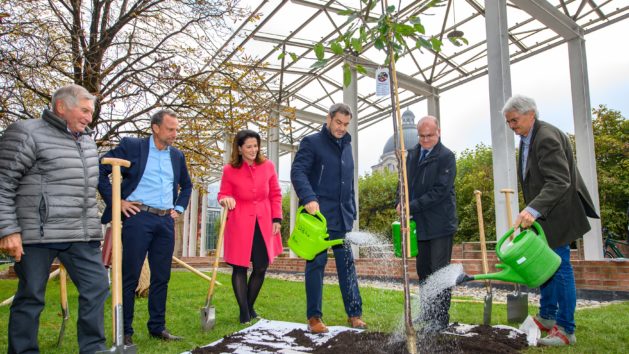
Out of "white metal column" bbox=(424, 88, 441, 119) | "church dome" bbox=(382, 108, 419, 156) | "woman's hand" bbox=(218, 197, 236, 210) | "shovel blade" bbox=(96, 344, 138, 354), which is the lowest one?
"shovel blade" bbox=(96, 344, 138, 354)

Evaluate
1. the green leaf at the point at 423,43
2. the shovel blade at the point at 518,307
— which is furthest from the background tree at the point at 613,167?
the green leaf at the point at 423,43

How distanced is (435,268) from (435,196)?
1.64 feet

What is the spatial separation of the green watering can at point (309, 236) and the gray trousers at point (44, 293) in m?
1.13

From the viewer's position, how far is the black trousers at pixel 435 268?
317 cm

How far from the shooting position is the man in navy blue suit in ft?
9.78

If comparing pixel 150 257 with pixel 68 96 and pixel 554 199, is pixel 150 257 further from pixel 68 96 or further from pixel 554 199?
pixel 554 199

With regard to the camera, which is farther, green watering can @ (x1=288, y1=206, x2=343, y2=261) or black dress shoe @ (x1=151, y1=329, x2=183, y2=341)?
black dress shoe @ (x1=151, y1=329, x2=183, y2=341)

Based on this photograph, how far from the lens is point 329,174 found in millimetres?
3414

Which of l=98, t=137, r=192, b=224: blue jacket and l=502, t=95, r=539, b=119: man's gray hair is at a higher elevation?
l=502, t=95, r=539, b=119: man's gray hair

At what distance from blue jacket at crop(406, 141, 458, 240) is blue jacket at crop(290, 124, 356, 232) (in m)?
0.48

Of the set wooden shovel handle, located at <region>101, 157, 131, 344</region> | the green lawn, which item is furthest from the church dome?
wooden shovel handle, located at <region>101, 157, 131, 344</region>

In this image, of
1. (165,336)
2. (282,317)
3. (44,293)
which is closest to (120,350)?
(44,293)

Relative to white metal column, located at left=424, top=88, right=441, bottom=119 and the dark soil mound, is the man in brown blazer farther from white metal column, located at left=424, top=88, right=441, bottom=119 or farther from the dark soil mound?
white metal column, located at left=424, top=88, right=441, bottom=119

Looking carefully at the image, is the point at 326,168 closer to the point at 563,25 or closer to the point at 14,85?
the point at 14,85
